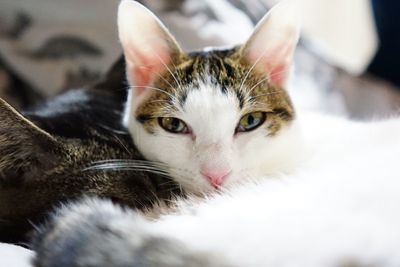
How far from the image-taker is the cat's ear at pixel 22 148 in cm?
85

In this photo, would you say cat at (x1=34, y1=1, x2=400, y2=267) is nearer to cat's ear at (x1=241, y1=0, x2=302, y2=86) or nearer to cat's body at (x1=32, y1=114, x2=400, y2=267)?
cat's body at (x1=32, y1=114, x2=400, y2=267)

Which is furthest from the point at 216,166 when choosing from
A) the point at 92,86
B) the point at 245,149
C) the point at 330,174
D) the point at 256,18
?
the point at 256,18

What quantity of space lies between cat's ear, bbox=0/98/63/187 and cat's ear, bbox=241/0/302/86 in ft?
1.16

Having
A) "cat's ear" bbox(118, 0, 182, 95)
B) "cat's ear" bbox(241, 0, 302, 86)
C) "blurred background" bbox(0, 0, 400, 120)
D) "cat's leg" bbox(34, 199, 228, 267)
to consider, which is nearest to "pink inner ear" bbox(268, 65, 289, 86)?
"cat's ear" bbox(241, 0, 302, 86)

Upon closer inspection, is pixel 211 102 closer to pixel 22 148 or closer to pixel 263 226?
pixel 22 148

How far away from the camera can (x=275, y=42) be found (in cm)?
104

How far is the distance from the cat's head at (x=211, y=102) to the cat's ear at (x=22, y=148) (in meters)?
0.16

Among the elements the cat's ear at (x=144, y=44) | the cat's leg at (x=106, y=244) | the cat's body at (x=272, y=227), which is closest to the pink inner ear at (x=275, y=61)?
the cat's ear at (x=144, y=44)

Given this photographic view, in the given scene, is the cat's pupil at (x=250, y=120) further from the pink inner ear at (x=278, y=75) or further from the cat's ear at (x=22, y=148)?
the cat's ear at (x=22, y=148)

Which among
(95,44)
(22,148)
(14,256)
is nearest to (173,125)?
(22,148)

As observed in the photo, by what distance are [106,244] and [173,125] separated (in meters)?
0.43

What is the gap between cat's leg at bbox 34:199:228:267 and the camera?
0.57m

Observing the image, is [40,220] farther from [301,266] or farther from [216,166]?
[301,266]

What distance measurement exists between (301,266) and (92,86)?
81 cm
